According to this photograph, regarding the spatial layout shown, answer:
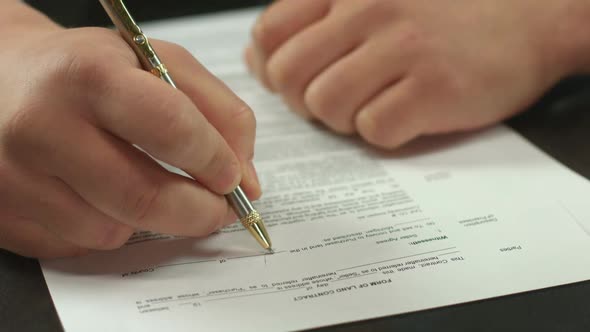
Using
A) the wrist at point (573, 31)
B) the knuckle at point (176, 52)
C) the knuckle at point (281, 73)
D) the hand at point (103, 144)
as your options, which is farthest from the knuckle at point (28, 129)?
the wrist at point (573, 31)

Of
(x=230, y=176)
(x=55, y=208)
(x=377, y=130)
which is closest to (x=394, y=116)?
(x=377, y=130)

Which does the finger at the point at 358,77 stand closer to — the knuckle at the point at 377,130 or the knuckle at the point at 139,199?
the knuckle at the point at 377,130

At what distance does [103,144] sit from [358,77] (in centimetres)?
29

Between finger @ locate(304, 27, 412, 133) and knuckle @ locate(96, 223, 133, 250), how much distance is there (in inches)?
10.4

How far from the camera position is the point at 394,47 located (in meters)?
0.56

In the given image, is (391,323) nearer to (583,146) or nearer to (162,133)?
(162,133)

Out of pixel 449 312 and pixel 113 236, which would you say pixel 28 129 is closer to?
pixel 113 236

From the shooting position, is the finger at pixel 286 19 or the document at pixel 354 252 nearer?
the document at pixel 354 252

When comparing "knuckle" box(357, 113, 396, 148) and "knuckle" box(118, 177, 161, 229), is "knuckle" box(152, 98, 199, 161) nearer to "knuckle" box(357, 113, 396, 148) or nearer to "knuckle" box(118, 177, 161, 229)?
"knuckle" box(118, 177, 161, 229)

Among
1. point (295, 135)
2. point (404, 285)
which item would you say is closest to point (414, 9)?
point (295, 135)

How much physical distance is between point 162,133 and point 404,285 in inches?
7.5

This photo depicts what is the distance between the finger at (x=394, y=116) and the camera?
548 millimetres

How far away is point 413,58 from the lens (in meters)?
0.56

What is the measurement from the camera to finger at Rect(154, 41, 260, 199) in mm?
394
